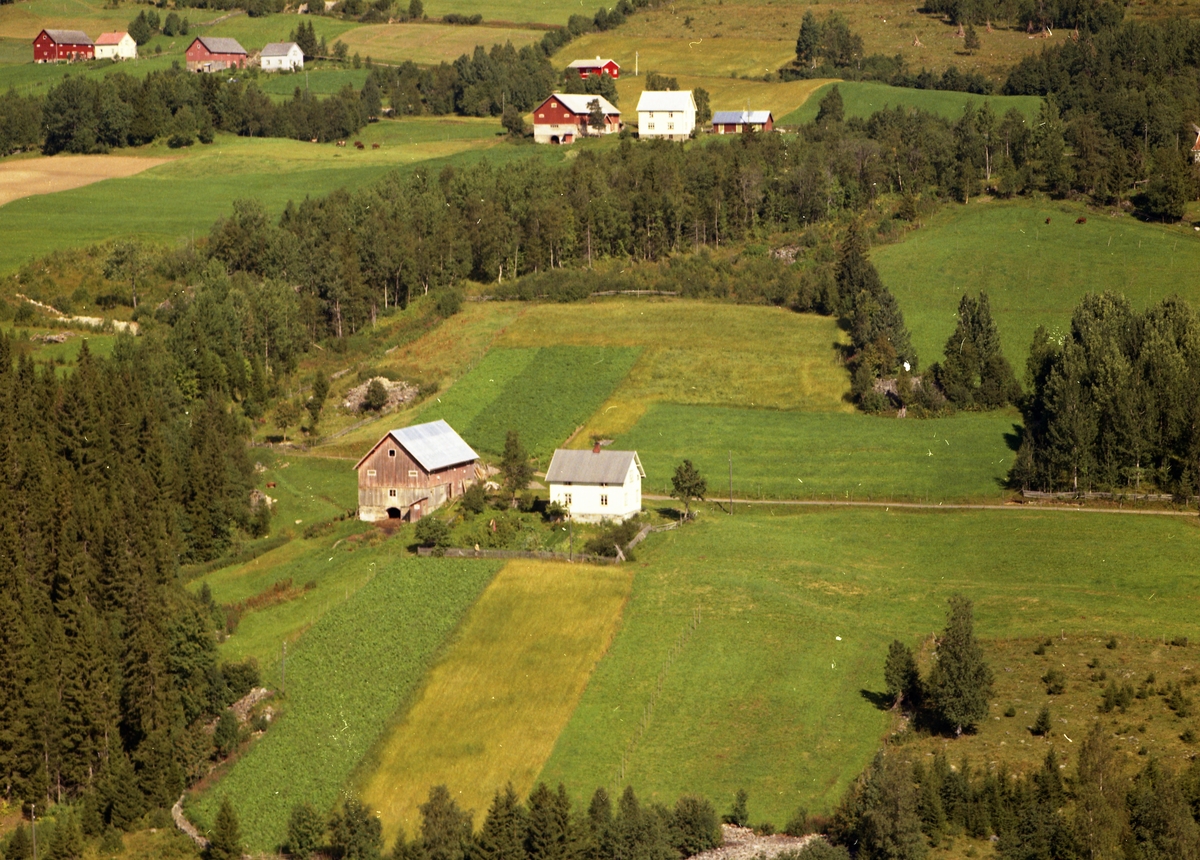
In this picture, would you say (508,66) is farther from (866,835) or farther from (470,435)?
(866,835)

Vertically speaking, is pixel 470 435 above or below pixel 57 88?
below

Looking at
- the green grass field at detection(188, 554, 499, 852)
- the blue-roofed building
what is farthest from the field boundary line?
the green grass field at detection(188, 554, 499, 852)

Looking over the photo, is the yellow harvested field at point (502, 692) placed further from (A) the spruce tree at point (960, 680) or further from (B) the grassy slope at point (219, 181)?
(B) the grassy slope at point (219, 181)

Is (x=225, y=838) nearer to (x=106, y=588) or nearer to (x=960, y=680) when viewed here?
(x=106, y=588)

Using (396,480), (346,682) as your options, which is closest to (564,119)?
(396,480)

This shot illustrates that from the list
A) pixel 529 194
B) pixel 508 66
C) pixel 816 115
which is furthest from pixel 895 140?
pixel 508 66
